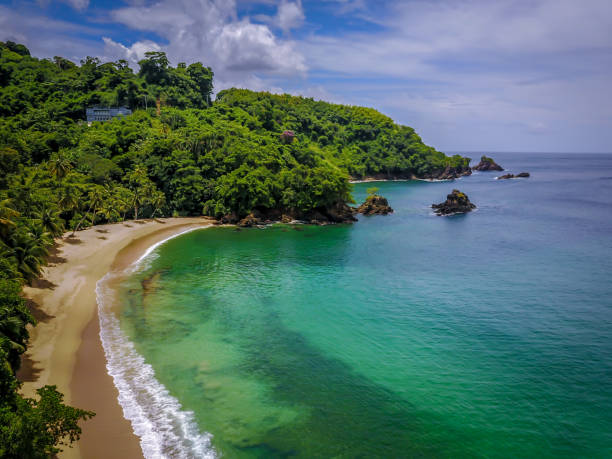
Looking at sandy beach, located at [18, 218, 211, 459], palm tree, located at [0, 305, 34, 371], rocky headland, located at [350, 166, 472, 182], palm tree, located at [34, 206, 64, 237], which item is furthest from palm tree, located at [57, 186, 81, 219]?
rocky headland, located at [350, 166, 472, 182]

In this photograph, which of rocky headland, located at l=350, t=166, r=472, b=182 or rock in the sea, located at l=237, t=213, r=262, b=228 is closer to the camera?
rock in the sea, located at l=237, t=213, r=262, b=228

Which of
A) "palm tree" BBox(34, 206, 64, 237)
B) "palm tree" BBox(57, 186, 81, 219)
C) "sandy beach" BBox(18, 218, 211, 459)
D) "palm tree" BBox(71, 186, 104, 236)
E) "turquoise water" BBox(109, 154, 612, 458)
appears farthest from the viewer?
"palm tree" BBox(71, 186, 104, 236)

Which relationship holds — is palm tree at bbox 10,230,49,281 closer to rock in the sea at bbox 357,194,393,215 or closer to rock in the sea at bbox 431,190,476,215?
rock in the sea at bbox 357,194,393,215

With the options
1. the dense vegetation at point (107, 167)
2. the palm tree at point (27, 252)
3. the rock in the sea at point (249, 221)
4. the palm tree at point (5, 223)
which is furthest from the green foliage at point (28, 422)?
the rock in the sea at point (249, 221)

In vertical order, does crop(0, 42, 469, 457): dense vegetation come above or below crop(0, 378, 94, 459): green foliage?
above

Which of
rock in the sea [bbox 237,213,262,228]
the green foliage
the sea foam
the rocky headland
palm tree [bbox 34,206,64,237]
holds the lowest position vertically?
the sea foam

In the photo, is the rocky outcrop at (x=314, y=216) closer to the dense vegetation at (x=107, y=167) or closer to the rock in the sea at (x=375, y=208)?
the dense vegetation at (x=107, y=167)

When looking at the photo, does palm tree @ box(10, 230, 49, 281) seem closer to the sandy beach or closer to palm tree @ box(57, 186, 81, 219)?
the sandy beach

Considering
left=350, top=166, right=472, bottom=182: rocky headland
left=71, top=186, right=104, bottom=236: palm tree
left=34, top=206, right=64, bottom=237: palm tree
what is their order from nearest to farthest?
left=34, top=206, right=64, bottom=237: palm tree
left=71, top=186, right=104, bottom=236: palm tree
left=350, top=166, right=472, bottom=182: rocky headland
